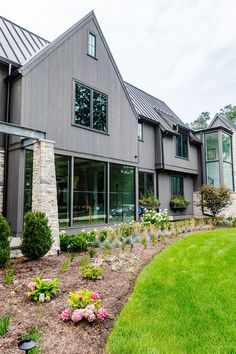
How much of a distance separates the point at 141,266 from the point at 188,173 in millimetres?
13310

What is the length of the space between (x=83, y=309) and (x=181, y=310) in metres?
1.52

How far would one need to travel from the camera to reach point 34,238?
687 cm

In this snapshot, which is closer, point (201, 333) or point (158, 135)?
point (201, 333)

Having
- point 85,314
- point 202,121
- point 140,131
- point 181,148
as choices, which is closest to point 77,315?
point 85,314

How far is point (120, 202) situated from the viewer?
1297 centimetres

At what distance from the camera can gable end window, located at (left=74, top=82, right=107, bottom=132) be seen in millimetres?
11148

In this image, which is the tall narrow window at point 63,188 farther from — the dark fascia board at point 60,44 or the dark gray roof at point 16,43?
the dark gray roof at point 16,43

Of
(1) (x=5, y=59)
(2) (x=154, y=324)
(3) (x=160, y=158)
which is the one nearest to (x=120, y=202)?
(3) (x=160, y=158)

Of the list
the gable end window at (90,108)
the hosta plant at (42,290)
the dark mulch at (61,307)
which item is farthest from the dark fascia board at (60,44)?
the hosta plant at (42,290)

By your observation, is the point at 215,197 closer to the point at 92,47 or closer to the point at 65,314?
the point at 92,47

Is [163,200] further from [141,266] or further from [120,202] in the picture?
[141,266]

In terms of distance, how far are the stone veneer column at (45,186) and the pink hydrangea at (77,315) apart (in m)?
4.24

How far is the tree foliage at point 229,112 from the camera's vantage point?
51781mm

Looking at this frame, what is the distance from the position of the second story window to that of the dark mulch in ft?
40.3
